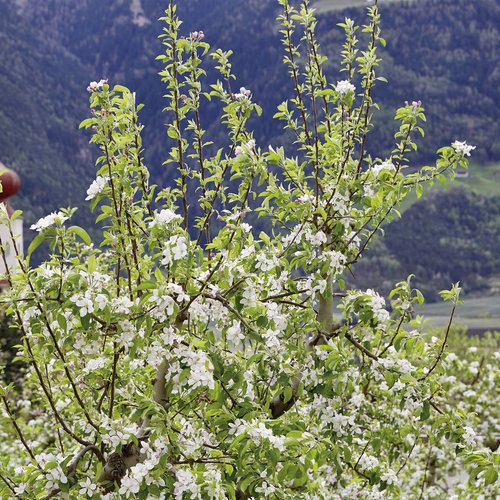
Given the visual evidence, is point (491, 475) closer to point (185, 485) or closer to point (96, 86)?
point (185, 485)

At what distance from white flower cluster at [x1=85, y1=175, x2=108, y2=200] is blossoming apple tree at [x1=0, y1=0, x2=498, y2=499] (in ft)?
0.04

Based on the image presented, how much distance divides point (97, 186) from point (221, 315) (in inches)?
41.9

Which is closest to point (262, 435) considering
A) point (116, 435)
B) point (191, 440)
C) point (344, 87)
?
point (191, 440)

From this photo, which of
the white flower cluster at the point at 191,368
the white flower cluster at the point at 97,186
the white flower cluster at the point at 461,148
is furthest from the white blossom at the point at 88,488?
the white flower cluster at the point at 461,148

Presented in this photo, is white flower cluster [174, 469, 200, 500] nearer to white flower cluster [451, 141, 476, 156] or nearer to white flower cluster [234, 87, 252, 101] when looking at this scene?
white flower cluster [234, 87, 252, 101]

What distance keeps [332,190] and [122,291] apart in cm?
145

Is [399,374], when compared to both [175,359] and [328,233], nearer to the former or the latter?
[328,233]

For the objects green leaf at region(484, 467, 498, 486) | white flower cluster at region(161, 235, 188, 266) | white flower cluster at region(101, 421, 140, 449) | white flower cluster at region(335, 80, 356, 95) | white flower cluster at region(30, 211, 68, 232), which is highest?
white flower cluster at region(335, 80, 356, 95)

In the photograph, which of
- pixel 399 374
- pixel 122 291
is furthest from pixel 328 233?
pixel 122 291

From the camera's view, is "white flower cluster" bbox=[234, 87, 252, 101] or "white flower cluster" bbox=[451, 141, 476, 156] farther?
"white flower cluster" bbox=[451, 141, 476, 156]

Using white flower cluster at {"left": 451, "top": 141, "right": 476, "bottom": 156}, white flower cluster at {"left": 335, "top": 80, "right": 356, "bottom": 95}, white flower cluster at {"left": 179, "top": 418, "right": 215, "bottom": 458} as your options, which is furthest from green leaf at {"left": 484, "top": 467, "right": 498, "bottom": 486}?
white flower cluster at {"left": 335, "top": 80, "right": 356, "bottom": 95}

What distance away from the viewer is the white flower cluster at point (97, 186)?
496cm

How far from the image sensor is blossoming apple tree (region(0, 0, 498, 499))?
4375 millimetres

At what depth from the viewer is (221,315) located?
15.4ft
